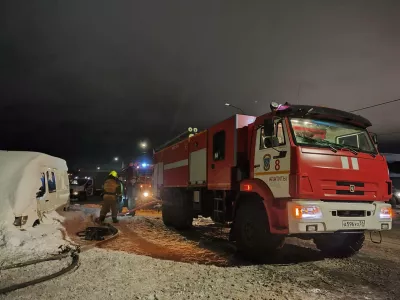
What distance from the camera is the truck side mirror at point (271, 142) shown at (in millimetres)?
5953

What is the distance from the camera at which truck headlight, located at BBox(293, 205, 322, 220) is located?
5285 millimetres

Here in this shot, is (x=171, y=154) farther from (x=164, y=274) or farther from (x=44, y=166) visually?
(x=164, y=274)

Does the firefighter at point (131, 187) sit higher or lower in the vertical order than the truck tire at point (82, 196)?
higher

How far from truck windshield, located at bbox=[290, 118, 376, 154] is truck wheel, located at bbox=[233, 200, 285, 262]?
1.47m

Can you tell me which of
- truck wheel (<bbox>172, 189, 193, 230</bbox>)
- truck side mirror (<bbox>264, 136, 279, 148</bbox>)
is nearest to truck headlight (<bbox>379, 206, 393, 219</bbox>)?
truck side mirror (<bbox>264, 136, 279, 148</bbox>)

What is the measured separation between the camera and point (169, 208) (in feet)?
37.1

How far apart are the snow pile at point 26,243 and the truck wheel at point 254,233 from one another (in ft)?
11.3

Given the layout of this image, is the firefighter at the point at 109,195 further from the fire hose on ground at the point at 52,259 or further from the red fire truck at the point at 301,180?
the fire hose on ground at the point at 52,259

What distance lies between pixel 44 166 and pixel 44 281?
469 centimetres

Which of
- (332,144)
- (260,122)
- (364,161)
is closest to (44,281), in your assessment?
(260,122)

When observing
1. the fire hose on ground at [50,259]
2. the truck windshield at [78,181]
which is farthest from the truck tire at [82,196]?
the fire hose on ground at [50,259]

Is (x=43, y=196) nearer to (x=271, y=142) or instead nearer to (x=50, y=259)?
(x=50, y=259)

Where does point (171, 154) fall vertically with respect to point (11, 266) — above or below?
above

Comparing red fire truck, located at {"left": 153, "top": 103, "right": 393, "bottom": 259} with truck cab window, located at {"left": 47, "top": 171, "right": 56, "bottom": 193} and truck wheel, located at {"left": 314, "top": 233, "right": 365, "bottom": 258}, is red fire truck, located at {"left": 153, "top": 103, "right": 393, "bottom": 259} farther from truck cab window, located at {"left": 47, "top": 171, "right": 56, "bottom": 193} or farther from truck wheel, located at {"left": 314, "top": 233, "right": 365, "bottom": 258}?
truck cab window, located at {"left": 47, "top": 171, "right": 56, "bottom": 193}
